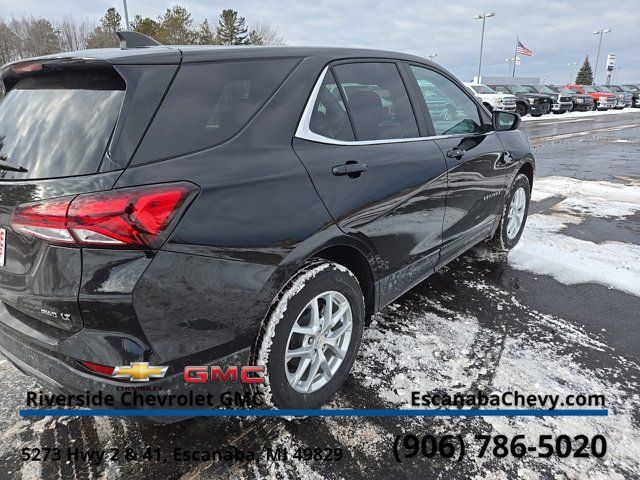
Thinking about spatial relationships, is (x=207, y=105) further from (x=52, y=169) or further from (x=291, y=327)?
(x=291, y=327)

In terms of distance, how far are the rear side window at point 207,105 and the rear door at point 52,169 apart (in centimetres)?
17

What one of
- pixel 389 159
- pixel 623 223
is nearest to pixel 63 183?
pixel 389 159

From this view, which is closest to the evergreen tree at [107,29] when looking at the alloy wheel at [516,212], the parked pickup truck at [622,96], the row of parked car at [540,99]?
the row of parked car at [540,99]

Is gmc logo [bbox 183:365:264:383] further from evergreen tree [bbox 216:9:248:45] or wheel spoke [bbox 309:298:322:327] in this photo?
evergreen tree [bbox 216:9:248:45]

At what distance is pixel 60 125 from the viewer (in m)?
1.84

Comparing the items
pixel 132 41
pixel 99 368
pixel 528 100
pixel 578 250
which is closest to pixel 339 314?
pixel 99 368

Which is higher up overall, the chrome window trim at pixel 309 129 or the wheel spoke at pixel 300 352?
the chrome window trim at pixel 309 129

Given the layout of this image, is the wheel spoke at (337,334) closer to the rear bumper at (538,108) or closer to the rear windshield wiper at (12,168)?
the rear windshield wiper at (12,168)

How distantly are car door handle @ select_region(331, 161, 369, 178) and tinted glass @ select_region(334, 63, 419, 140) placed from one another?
0.66 feet

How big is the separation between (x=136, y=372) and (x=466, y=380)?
1749 millimetres

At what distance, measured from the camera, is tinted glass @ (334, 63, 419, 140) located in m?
2.53

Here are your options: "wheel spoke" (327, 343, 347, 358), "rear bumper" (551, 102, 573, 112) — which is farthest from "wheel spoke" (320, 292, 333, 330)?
"rear bumper" (551, 102, 573, 112)

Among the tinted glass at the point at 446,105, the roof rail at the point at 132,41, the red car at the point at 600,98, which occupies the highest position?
the red car at the point at 600,98

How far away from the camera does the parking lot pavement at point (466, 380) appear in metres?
2.00
